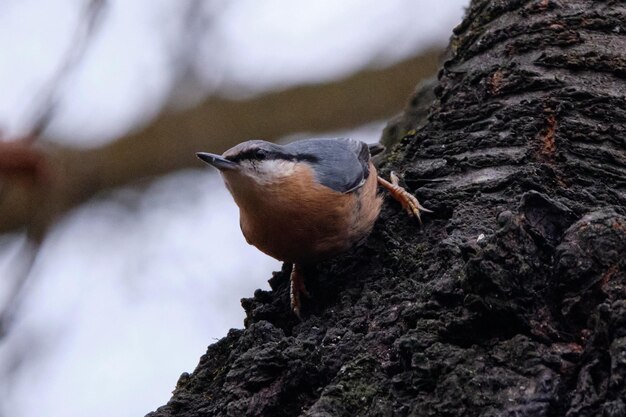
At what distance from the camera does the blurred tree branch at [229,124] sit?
4129 millimetres

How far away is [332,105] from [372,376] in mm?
2889

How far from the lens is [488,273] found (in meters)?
1.55

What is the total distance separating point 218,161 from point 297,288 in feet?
1.89

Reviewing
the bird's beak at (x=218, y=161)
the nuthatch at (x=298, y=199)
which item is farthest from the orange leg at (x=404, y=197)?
the bird's beak at (x=218, y=161)

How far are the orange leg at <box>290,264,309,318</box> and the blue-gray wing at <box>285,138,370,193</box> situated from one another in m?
0.42

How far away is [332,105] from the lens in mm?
4441

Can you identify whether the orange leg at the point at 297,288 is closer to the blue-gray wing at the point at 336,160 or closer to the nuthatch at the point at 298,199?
the nuthatch at the point at 298,199

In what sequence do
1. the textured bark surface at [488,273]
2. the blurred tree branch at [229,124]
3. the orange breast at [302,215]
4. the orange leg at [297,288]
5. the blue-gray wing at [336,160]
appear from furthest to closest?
the blurred tree branch at [229,124], the blue-gray wing at [336,160], the orange breast at [302,215], the orange leg at [297,288], the textured bark surface at [488,273]

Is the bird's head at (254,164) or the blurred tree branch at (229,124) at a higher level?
the blurred tree branch at (229,124)

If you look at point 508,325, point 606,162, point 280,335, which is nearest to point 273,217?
point 280,335

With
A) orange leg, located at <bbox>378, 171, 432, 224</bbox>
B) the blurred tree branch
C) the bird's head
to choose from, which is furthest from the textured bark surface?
the blurred tree branch

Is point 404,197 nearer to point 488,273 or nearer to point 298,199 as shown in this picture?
point 298,199

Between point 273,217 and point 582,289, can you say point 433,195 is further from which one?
point 582,289

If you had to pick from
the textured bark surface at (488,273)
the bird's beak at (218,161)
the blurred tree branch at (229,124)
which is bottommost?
the textured bark surface at (488,273)
